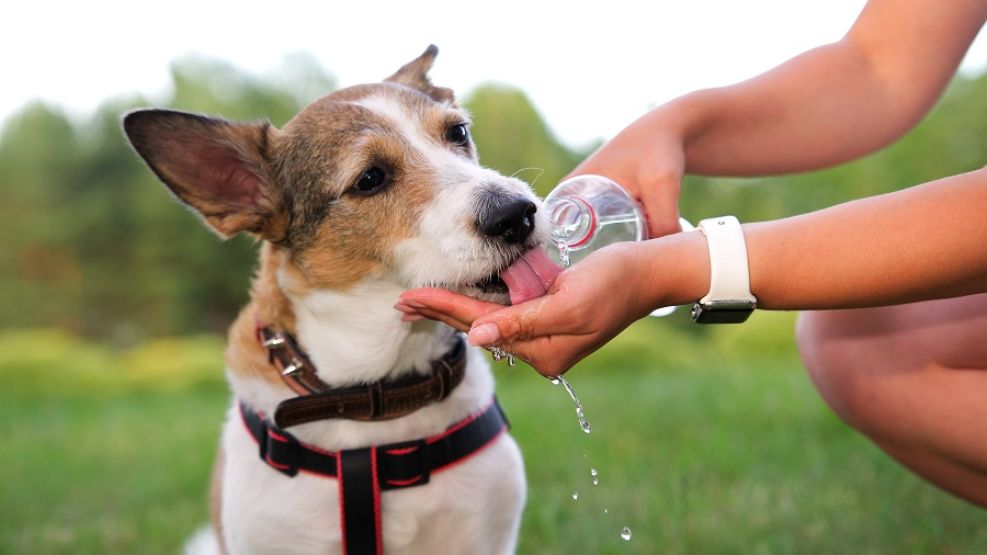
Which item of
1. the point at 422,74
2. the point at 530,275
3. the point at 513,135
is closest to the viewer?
the point at 530,275

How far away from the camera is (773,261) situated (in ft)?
6.82

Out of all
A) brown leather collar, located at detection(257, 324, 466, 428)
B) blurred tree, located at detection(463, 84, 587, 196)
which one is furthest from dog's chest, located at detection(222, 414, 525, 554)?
blurred tree, located at detection(463, 84, 587, 196)

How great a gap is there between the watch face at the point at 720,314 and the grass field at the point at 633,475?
161cm

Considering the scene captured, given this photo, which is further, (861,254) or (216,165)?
(216,165)

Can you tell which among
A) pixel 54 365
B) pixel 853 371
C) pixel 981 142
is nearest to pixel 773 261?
pixel 853 371

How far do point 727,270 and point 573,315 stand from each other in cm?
40

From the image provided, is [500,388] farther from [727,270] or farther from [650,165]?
[727,270]

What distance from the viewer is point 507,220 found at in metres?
2.47

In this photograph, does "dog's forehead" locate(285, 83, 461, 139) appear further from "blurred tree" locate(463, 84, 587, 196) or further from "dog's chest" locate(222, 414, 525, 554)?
"blurred tree" locate(463, 84, 587, 196)

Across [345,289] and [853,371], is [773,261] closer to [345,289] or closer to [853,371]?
[853,371]

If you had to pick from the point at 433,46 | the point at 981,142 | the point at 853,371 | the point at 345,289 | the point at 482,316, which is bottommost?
the point at 981,142

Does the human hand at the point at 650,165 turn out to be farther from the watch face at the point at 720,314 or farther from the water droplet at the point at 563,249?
the watch face at the point at 720,314

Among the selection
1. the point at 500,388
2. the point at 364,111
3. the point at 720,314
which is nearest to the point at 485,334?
the point at 720,314

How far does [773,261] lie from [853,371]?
1.05 metres
